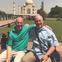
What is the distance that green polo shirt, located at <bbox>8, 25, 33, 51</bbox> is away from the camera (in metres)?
6.60

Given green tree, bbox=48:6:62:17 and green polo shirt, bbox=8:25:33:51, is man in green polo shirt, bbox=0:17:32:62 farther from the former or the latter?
green tree, bbox=48:6:62:17

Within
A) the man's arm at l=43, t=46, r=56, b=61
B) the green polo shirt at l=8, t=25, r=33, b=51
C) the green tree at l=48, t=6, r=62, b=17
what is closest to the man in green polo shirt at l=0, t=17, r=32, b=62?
the green polo shirt at l=8, t=25, r=33, b=51

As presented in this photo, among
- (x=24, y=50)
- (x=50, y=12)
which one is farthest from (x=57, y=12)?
(x=24, y=50)

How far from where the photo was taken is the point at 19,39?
21.8 feet

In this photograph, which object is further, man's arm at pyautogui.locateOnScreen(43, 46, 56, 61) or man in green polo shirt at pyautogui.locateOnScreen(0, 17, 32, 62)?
man in green polo shirt at pyautogui.locateOnScreen(0, 17, 32, 62)

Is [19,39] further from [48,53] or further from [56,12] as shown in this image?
[56,12]

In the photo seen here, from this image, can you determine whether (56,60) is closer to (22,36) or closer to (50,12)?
(22,36)

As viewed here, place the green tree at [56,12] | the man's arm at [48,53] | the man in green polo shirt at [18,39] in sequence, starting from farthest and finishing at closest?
the green tree at [56,12] → the man in green polo shirt at [18,39] → the man's arm at [48,53]

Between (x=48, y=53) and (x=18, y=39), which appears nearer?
(x=48, y=53)

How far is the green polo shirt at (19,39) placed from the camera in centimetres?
660

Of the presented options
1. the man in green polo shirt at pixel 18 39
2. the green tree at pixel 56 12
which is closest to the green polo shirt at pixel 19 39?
the man in green polo shirt at pixel 18 39

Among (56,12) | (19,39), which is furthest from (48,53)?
(56,12)

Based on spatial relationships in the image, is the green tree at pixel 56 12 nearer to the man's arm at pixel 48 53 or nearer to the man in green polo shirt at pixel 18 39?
the man in green polo shirt at pixel 18 39

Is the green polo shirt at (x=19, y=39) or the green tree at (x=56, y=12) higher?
the green polo shirt at (x=19, y=39)
